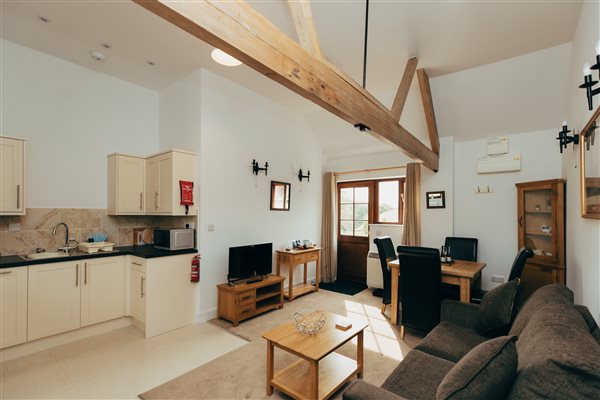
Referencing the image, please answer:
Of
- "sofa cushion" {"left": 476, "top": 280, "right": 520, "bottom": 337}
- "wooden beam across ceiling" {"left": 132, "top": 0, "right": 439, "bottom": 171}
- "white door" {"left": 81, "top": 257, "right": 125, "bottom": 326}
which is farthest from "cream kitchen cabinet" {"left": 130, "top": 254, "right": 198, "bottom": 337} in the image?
"sofa cushion" {"left": 476, "top": 280, "right": 520, "bottom": 337}

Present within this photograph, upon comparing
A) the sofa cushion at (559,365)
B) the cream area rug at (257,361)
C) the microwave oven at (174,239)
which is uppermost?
the microwave oven at (174,239)

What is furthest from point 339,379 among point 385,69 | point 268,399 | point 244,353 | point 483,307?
point 385,69

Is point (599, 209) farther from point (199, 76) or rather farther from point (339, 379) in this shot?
point (199, 76)

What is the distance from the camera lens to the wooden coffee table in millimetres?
2043

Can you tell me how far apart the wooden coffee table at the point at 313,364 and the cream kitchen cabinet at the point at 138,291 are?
183 centimetres

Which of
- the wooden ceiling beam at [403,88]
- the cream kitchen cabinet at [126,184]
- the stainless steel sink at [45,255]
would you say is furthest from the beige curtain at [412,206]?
the stainless steel sink at [45,255]

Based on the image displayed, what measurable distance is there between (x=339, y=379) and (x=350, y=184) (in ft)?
13.5

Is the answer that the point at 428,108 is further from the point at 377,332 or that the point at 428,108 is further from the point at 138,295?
the point at 138,295

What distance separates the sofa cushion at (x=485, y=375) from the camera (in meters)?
1.13

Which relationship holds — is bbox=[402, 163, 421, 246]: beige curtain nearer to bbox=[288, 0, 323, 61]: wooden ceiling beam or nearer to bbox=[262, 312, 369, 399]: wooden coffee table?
bbox=[262, 312, 369, 399]: wooden coffee table

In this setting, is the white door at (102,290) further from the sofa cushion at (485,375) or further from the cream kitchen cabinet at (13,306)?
the sofa cushion at (485,375)

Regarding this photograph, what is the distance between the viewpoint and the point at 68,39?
3129 mm

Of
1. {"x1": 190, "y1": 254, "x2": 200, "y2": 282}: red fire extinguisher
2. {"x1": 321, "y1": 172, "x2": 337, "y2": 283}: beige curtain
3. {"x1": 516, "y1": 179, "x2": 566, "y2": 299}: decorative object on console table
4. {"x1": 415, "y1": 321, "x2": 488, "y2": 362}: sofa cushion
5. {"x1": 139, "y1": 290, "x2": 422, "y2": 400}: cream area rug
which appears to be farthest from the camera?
{"x1": 321, "y1": 172, "x2": 337, "y2": 283}: beige curtain

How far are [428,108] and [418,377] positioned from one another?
11.8ft
